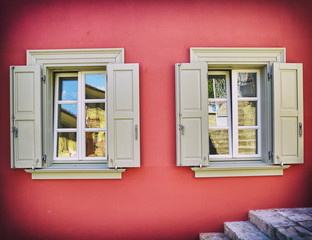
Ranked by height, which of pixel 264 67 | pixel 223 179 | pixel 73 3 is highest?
pixel 73 3

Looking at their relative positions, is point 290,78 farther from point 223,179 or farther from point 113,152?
point 113,152

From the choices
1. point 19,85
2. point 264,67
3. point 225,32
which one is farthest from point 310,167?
point 19,85

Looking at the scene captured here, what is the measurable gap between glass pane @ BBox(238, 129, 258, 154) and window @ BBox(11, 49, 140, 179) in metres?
1.54

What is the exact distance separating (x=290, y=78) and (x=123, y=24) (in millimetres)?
2470

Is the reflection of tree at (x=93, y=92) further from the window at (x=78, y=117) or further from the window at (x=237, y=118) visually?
the window at (x=237, y=118)

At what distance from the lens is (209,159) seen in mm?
3223

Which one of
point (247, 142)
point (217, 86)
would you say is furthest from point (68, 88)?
point (247, 142)

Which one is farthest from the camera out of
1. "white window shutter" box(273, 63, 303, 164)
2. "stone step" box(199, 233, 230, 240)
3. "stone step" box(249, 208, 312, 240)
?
"white window shutter" box(273, 63, 303, 164)

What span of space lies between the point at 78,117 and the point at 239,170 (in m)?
2.43

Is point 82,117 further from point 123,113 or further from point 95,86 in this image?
point 123,113

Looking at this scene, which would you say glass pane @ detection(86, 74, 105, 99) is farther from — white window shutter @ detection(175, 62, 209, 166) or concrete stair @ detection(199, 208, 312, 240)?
concrete stair @ detection(199, 208, 312, 240)

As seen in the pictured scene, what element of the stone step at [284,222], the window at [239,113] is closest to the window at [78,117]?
the window at [239,113]

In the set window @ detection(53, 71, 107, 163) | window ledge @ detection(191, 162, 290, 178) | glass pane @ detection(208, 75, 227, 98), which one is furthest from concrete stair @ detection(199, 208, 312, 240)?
window @ detection(53, 71, 107, 163)

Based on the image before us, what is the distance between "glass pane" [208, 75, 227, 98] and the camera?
334cm
